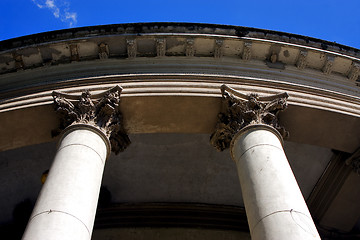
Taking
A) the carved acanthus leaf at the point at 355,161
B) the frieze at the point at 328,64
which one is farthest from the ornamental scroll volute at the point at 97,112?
the carved acanthus leaf at the point at 355,161

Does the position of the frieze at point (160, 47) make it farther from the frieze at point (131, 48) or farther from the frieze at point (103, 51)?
the frieze at point (103, 51)

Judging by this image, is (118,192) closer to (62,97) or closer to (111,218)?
(111,218)

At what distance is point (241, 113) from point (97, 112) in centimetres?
483

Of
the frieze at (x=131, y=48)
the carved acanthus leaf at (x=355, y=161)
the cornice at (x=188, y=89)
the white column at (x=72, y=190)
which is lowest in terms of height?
the white column at (x=72, y=190)

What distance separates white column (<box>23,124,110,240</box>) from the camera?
28.0ft

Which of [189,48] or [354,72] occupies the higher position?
[189,48]

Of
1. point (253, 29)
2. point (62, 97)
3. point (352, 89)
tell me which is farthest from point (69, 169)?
point (352, 89)

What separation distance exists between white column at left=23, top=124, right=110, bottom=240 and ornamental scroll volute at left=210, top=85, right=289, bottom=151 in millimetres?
3953

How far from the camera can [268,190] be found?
9.92m

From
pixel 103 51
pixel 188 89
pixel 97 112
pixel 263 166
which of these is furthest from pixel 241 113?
pixel 103 51

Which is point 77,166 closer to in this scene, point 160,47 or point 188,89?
point 188,89

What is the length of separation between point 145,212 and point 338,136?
11.1 meters

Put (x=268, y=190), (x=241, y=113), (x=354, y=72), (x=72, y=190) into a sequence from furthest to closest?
(x=354, y=72), (x=241, y=113), (x=268, y=190), (x=72, y=190)

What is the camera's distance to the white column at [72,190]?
852 cm
